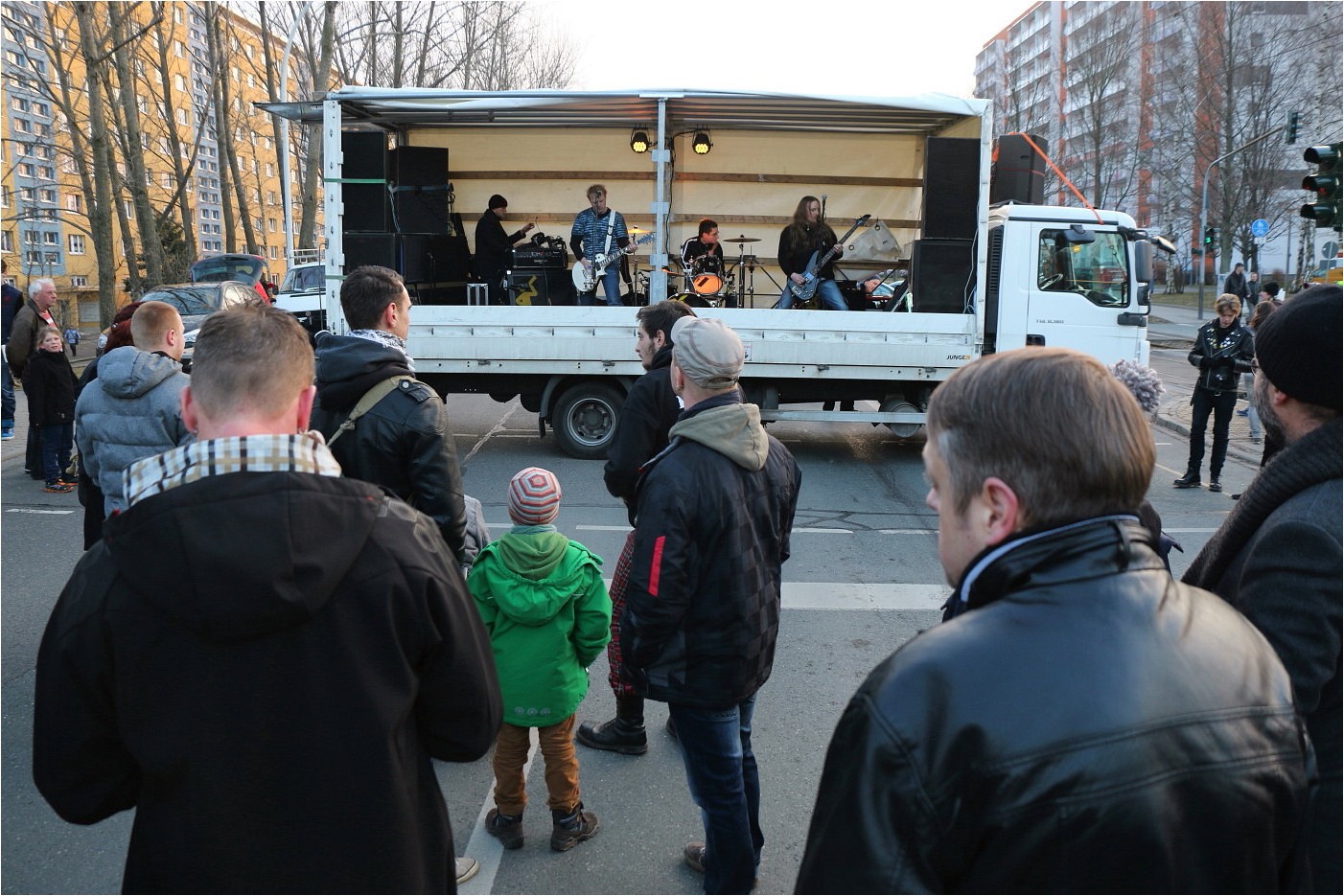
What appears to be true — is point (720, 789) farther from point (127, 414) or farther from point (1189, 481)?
point (1189, 481)

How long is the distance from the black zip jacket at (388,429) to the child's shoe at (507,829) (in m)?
1.03

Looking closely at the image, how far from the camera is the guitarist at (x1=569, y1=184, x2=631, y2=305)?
12.0 m

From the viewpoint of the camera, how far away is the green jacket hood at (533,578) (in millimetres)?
3359

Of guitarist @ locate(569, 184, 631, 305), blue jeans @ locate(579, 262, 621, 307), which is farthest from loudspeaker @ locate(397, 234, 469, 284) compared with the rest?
blue jeans @ locate(579, 262, 621, 307)

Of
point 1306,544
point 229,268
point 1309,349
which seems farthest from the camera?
point 229,268

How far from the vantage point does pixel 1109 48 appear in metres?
45.2

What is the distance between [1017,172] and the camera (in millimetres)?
11945

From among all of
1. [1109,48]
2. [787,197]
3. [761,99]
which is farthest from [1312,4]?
[761,99]

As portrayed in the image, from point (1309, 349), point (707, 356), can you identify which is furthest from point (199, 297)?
point (1309, 349)

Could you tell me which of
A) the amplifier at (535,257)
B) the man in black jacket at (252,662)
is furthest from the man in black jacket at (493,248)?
the man in black jacket at (252,662)

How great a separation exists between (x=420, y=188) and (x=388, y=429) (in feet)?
33.4

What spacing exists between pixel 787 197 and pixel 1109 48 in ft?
129

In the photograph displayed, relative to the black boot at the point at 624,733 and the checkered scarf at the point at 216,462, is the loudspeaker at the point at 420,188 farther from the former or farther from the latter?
the checkered scarf at the point at 216,462

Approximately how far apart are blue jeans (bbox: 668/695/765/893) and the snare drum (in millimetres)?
9510
